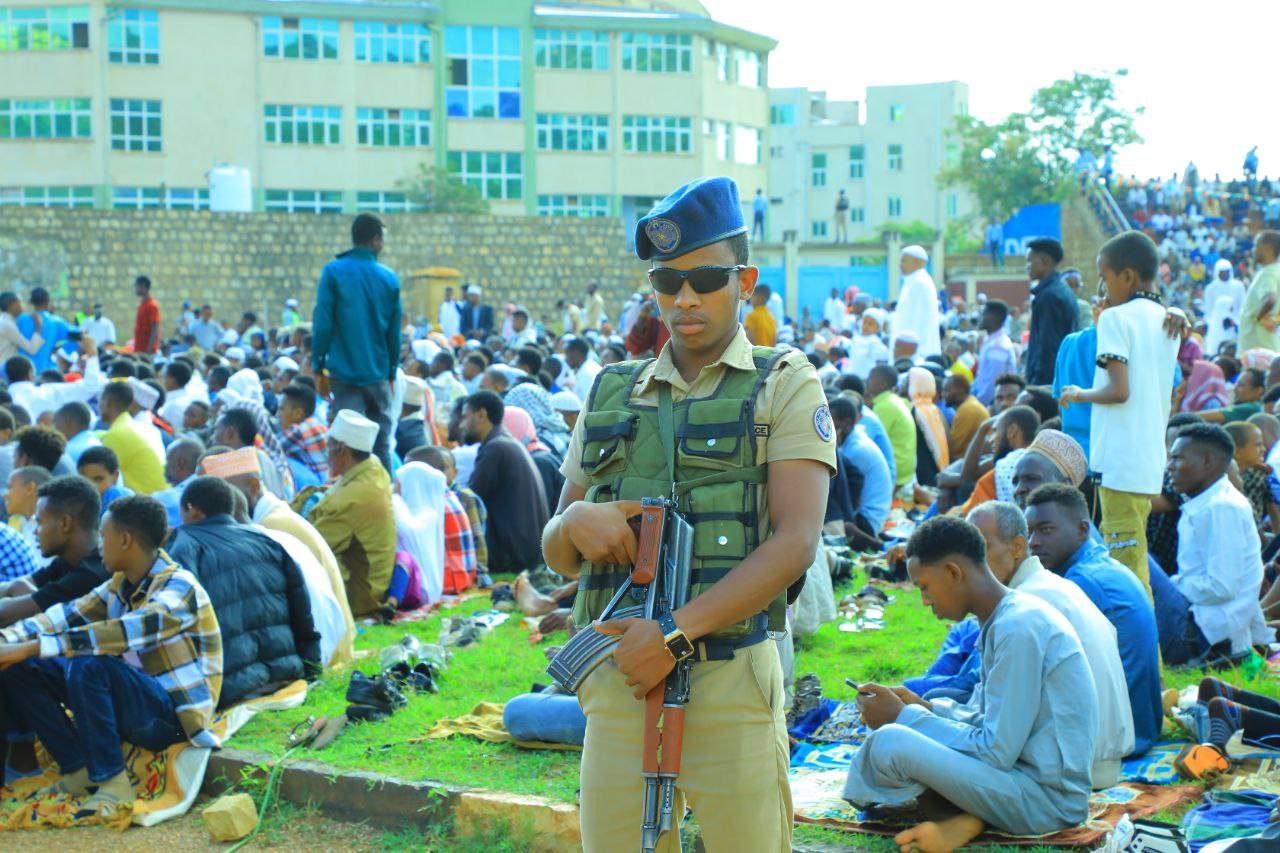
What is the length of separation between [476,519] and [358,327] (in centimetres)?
149

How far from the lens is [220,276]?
3509cm

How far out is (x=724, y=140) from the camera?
46312 mm

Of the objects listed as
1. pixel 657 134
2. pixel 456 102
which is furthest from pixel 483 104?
pixel 657 134

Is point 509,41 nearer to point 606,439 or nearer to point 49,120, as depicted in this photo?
point 49,120

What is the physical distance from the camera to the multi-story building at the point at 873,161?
68062 millimetres

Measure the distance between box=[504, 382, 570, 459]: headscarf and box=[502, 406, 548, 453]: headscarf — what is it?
0.64 m

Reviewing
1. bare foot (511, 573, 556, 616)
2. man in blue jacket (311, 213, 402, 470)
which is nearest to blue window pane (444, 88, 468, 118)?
man in blue jacket (311, 213, 402, 470)

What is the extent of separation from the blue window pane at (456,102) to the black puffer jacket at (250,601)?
38.5m

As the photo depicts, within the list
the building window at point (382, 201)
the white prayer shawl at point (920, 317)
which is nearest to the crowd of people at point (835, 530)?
the white prayer shawl at point (920, 317)

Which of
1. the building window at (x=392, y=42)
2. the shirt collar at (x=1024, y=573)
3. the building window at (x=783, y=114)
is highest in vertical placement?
the building window at (x=783, y=114)

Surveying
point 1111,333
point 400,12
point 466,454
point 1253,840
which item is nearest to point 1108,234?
point 400,12

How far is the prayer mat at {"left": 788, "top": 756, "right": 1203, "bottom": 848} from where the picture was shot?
4473mm

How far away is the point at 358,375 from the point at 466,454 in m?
1.35

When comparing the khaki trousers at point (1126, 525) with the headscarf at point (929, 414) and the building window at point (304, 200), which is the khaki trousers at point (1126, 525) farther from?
the building window at point (304, 200)
